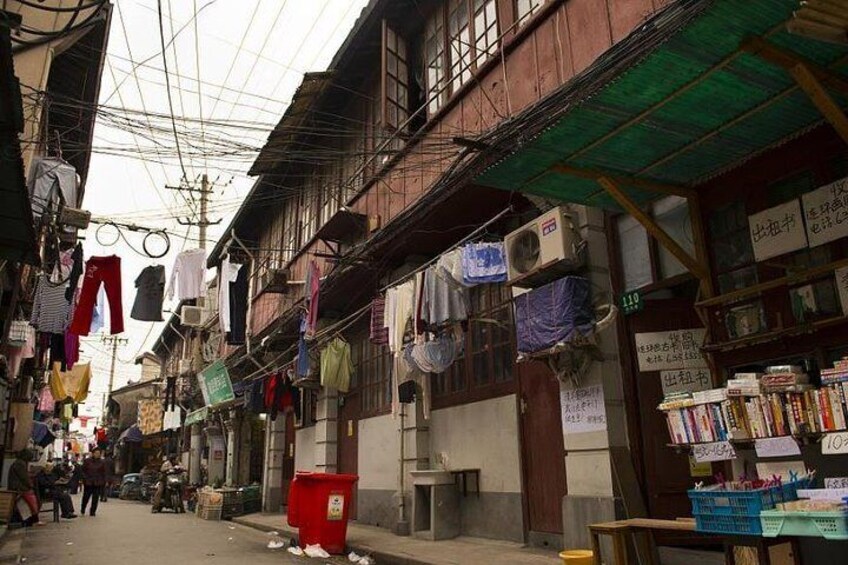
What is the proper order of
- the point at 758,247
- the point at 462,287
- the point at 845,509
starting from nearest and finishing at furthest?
the point at 845,509
the point at 758,247
the point at 462,287

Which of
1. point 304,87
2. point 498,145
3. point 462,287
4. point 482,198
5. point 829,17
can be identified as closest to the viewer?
point 829,17

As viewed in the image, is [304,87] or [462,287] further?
[304,87]

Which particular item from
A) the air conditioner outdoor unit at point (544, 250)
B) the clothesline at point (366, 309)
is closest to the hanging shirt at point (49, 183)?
the clothesline at point (366, 309)

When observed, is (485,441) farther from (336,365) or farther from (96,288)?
(96,288)

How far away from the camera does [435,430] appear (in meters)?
12.1

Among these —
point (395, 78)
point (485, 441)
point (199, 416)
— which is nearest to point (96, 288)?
point (395, 78)

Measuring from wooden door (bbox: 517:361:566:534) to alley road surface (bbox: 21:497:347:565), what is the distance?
10.1ft

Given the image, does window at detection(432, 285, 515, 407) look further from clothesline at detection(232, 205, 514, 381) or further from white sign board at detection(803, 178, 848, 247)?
white sign board at detection(803, 178, 848, 247)

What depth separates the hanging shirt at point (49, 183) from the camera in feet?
39.2

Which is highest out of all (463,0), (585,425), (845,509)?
(463,0)

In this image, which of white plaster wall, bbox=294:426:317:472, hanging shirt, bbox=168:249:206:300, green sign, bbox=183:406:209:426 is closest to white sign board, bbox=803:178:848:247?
white plaster wall, bbox=294:426:317:472

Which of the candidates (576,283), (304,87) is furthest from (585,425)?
(304,87)

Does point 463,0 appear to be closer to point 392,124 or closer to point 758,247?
point 392,124

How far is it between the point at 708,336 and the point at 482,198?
446cm
